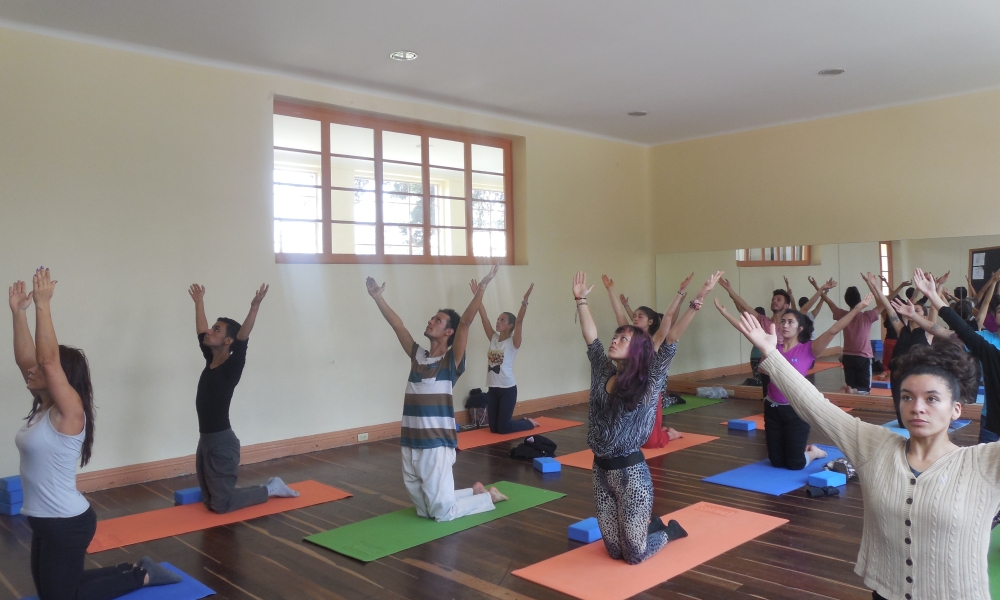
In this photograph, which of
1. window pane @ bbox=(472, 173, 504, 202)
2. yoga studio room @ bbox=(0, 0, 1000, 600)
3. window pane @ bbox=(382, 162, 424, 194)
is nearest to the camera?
yoga studio room @ bbox=(0, 0, 1000, 600)

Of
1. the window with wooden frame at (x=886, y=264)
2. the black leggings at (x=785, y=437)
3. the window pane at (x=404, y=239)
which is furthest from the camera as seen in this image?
the window with wooden frame at (x=886, y=264)

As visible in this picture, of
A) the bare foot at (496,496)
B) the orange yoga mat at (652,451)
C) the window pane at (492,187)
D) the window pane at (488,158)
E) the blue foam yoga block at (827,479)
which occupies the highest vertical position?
the window pane at (488,158)

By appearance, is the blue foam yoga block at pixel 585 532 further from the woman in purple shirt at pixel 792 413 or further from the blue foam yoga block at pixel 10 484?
the blue foam yoga block at pixel 10 484

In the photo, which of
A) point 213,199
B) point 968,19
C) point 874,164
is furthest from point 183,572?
point 874,164

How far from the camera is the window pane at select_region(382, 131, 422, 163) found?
23.4 ft

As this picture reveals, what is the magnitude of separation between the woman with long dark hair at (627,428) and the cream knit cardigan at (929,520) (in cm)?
137

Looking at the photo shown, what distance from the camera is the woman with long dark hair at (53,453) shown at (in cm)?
270

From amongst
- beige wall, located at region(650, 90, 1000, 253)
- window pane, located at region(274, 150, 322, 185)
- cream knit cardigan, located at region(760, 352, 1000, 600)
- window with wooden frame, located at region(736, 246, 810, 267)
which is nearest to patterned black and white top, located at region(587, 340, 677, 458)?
cream knit cardigan, located at region(760, 352, 1000, 600)

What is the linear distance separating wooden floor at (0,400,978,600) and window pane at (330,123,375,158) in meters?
3.05

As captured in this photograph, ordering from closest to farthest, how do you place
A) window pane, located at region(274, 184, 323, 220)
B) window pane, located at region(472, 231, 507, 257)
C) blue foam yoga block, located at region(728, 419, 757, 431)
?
1. window pane, located at region(274, 184, 323, 220)
2. blue foam yoga block, located at region(728, 419, 757, 431)
3. window pane, located at region(472, 231, 507, 257)

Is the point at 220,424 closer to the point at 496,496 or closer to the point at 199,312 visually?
the point at 199,312

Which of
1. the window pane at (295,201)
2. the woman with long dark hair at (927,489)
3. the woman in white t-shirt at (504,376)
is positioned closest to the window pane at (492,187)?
the woman in white t-shirt at (504,376)

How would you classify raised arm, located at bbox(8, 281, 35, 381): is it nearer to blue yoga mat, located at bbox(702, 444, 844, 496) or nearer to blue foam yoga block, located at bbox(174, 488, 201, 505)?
blue foam yoga block, located at bbox(174, 488, 201, 505)

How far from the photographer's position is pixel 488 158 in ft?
25.5
